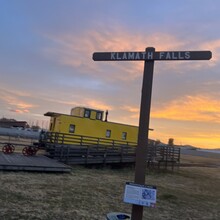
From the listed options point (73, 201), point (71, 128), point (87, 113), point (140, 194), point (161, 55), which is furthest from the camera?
point (87, 113)

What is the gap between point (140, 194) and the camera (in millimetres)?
5309

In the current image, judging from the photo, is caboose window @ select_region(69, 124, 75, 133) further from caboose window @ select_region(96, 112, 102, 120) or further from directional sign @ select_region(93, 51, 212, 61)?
directional sign @ select_region(93, 51, 212, 61)

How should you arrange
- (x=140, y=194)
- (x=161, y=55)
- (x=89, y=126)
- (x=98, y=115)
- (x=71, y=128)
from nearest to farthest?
(x=140, y=194), (x=161, y=55), (x=71, y=128), (x=89, y=126), (x=98, y=115)

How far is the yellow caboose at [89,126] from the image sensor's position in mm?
24598

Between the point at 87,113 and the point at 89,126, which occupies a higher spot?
the point at 87,113

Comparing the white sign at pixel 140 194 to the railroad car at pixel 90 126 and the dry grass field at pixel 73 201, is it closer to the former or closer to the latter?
the dry grass field at pixel 73 201

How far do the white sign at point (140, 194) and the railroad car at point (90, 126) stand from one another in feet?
60.2

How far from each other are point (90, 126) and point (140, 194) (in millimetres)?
20657

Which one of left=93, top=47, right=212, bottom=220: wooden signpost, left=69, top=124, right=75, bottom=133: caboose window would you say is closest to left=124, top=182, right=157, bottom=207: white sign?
left=93, top=47, right=212, bottom=220: wooden signpost

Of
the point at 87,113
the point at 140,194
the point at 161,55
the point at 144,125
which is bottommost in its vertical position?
the point at 140,194

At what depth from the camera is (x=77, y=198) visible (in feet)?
33.3

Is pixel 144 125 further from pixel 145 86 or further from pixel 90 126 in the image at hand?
pixel 90 126

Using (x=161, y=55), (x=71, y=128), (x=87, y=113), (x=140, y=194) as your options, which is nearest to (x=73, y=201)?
(x=140, y=194)

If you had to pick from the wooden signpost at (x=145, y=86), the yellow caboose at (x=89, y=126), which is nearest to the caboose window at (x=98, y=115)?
the yellow caboose at (x=89, y=126)
